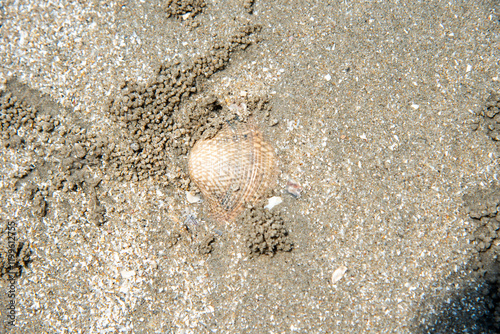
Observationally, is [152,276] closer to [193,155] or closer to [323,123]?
[193,155]

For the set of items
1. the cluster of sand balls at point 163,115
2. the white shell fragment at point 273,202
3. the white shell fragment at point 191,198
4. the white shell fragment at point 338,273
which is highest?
the cluster of sand balls at point 163,115

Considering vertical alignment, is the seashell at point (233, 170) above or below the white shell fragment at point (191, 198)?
above

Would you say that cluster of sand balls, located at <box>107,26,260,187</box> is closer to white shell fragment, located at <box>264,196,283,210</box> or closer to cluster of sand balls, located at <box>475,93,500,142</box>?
white shell fragment, located at <box>264,196,283,210</box>

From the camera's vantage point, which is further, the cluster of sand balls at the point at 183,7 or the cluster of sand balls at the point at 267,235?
the cluster of sand balls at the point at 183,7

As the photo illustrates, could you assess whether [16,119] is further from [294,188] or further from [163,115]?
[294,188]

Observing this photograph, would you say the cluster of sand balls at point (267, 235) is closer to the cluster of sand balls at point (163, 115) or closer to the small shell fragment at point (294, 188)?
the small shell fragment at point (294, 188)

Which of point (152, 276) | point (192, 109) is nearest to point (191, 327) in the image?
point (152, 276)

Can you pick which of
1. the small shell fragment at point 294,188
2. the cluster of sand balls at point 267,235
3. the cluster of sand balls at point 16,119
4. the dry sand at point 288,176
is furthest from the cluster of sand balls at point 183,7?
the cluster of sand balls at point 267,235
